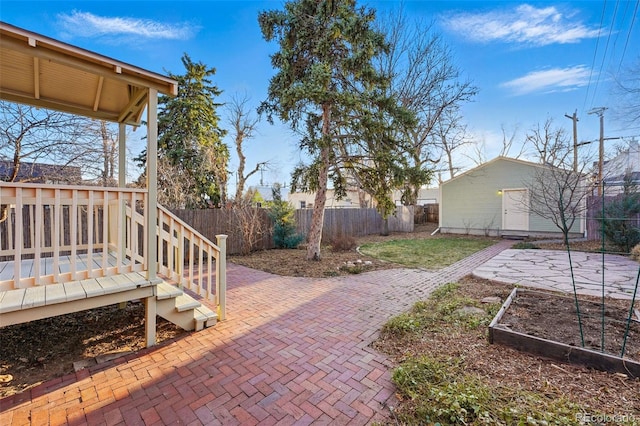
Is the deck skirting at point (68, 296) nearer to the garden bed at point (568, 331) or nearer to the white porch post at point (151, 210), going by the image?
the white porch post at point (151, 210)

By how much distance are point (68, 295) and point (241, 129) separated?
14.0 meters

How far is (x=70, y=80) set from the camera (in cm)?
342

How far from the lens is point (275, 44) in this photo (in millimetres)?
7809

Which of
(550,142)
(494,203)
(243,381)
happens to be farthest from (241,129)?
(550,142)

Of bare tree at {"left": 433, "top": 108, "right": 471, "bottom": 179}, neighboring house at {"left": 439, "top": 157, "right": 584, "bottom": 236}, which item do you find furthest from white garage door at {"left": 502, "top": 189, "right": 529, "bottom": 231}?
bare tree at {"left": 433, "top": 108, "right": 471, "bottom": 179}

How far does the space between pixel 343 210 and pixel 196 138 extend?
24.7ft

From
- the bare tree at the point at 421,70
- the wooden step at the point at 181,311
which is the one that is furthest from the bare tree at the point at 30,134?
the bare tree at the point at 421,70

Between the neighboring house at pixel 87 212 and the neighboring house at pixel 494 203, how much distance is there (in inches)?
566

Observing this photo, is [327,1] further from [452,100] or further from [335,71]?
[452,100]

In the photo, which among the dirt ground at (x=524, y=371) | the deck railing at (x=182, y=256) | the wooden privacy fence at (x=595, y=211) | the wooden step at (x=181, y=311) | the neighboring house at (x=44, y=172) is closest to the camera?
the dirt ground at (x=524, y=371)

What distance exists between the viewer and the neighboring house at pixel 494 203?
12852 mm

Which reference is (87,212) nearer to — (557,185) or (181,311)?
(181,311)

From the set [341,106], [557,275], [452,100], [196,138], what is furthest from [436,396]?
[452,100]

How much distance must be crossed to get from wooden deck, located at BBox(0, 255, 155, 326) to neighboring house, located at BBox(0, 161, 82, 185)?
3.70 meters
